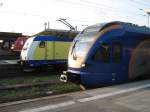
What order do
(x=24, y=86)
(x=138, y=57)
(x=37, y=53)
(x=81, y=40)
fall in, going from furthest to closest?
(x=37, y=53) < (x=138, y=57) < (x=81, y=40) < (x=24, y=86)

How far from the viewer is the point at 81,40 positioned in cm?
1491

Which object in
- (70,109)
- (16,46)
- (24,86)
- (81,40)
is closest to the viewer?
(70,109)

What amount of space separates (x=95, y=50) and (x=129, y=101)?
4.01 metres

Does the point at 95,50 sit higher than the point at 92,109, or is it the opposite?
the point at 95,50

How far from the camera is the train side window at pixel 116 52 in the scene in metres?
14.9

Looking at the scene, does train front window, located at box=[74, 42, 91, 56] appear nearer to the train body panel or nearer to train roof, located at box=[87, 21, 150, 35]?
train roof, located at box=[87, 21, 150, 35]

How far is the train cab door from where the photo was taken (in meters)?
14.9

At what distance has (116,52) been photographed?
15.1m

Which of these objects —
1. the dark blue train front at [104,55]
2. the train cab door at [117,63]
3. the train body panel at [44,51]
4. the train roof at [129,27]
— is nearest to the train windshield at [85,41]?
the dark blue train front at [104,55]

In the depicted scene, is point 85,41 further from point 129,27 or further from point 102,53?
point 129,27

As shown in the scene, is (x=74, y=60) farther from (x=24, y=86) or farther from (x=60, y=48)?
(x=60, y=48)

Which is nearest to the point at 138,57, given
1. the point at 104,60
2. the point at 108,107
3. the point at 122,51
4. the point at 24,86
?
the point at 122,51

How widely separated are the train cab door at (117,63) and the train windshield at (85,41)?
1091mm

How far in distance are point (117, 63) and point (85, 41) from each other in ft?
6.36
